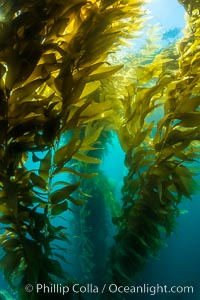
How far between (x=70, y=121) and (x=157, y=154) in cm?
70

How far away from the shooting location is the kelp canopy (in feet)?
5.14

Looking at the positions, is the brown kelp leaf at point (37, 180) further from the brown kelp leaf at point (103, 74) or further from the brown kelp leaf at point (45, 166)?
the brown kelp leaf at point (103, 74)

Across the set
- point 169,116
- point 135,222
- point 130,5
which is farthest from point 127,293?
point 130,5

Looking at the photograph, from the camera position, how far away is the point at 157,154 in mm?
2021

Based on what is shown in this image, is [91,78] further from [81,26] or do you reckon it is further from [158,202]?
[158,202]

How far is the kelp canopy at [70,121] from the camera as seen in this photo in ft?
5.14

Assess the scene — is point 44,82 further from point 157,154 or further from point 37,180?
point 157,154

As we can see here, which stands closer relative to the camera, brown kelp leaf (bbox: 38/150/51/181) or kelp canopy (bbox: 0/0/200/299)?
kelp canopy (bbox: 0/0/200/299)

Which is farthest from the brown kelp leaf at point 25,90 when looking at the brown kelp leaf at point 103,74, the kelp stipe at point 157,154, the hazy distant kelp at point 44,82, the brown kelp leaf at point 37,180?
the kelp stipe at point 157,154

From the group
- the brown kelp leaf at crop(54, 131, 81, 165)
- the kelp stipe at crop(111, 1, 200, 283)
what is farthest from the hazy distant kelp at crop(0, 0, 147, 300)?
the kelp stipe at crop(111, 1, 200, 283)

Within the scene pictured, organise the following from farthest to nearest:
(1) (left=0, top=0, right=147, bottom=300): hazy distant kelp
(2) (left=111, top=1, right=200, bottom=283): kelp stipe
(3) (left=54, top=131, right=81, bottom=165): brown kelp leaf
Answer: (2) (left=111, top=1, right=200, bottom=283): kelp stipe < (3) (left=54, top=131, right=81, bottom=165): brown kelp leaf < (1) (left=0, top=0, right=147, bottom=300): hazy distant kelp

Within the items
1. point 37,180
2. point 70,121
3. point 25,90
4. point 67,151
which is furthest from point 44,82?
point 37,180

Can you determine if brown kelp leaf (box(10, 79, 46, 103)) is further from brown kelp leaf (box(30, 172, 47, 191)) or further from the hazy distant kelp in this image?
brown kelp leaf (box(30, 172, 47, 191))

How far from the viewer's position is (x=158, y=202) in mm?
2094
